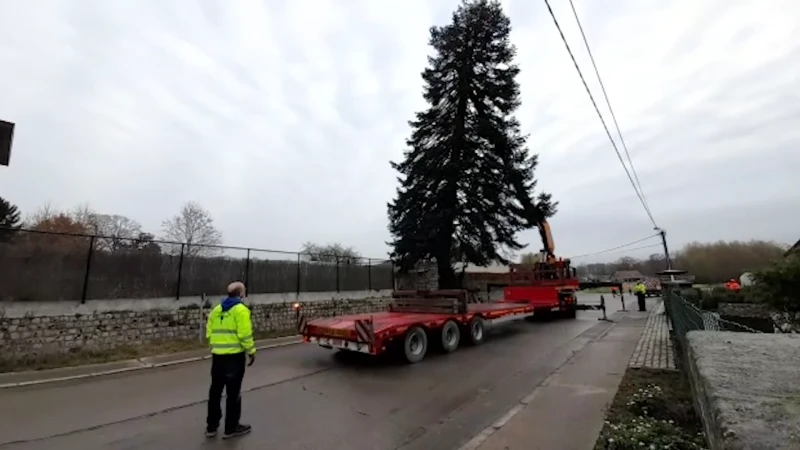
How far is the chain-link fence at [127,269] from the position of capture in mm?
10273

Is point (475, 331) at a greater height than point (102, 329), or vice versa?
point (102, 329)

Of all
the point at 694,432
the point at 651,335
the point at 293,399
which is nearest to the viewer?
the point at 694,432

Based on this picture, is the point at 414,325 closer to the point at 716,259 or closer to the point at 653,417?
the point at 653,417

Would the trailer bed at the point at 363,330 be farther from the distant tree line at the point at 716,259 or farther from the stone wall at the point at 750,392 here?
the distant tree line at the point at 716,259

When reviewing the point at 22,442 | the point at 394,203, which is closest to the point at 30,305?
the point at 22,442

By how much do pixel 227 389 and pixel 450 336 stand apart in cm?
654

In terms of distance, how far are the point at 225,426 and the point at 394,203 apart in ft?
64.1

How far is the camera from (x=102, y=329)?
436 inches

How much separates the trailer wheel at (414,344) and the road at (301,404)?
1.02 ft

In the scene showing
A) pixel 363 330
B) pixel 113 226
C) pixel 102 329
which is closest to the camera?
pixel 363 330

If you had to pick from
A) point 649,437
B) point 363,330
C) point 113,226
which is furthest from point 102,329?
point 113,226

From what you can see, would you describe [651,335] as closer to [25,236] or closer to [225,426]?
[225,426]

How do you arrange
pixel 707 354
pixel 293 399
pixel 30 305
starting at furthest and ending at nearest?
1. pixel 30 305
2. pixel 293 399
3. pixel 707 354

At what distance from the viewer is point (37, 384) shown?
25.6ft
